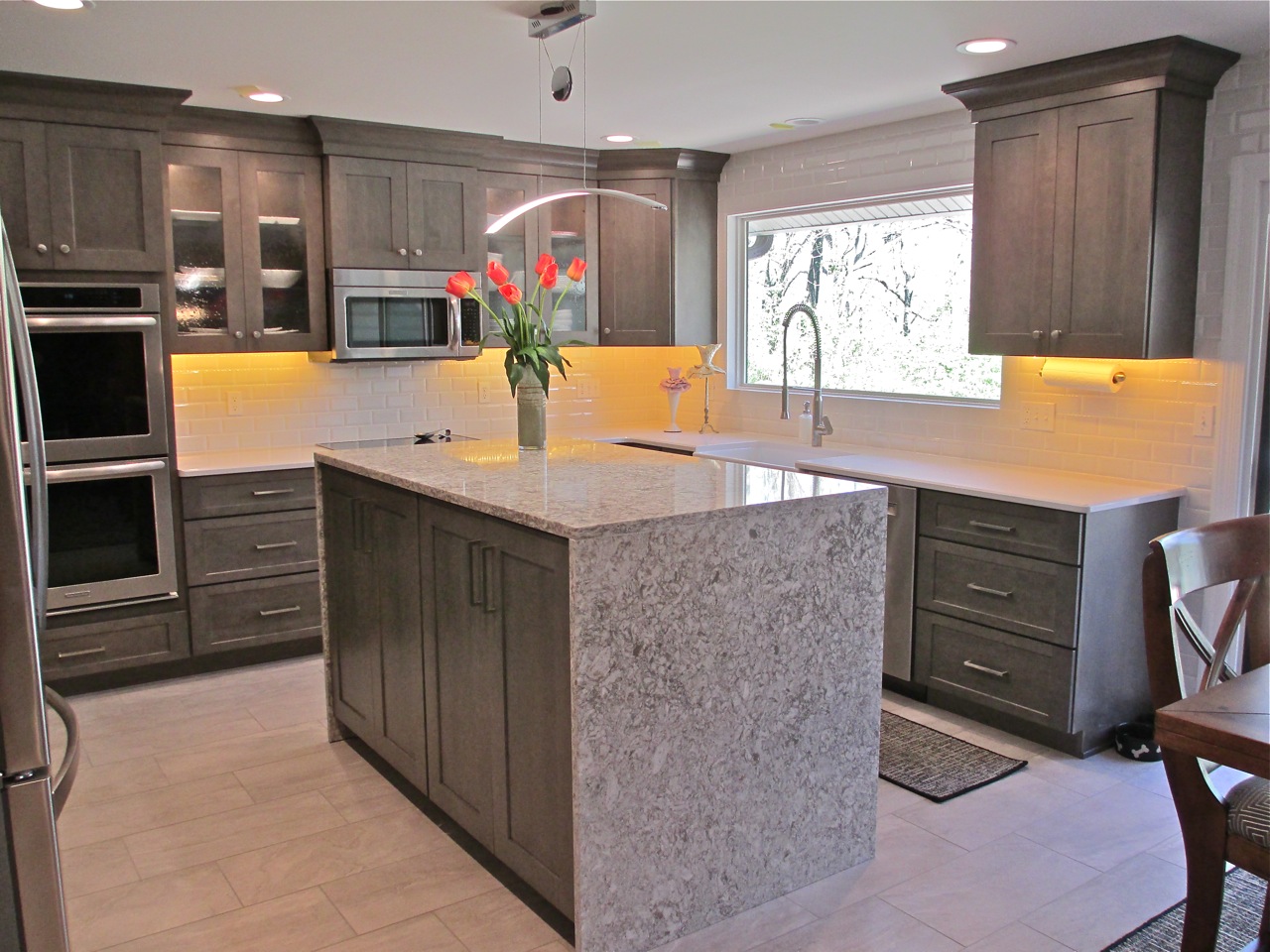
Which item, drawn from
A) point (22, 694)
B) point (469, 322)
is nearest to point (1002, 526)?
point (469, 322)

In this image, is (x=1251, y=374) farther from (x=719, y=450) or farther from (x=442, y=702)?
(x=442, y=702)

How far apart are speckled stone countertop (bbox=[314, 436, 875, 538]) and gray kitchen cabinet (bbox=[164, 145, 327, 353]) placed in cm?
128

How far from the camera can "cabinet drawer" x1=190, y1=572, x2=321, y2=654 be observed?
4.33 m

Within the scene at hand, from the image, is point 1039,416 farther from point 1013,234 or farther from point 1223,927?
point 1223,927

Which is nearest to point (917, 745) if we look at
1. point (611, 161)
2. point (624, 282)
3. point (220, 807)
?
point (220, 807)

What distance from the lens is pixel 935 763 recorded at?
11.3 ft

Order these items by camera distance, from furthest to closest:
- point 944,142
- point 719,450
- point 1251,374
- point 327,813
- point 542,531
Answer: point 719,450
point 944,142
point 1251,374
point 327,813
point 542,531

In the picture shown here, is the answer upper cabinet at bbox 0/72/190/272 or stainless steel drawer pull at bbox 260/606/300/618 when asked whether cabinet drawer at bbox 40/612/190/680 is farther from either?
upper cabinet at bbox 0/72/190/272

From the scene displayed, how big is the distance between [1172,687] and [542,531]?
1301 mm

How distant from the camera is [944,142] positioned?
14.6ft

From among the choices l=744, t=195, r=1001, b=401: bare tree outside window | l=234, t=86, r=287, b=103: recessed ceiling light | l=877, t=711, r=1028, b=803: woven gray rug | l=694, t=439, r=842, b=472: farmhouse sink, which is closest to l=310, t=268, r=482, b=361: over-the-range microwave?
l=234, t=86, r=287, b=103: recessed ceiling light

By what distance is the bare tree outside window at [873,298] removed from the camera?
4.55m

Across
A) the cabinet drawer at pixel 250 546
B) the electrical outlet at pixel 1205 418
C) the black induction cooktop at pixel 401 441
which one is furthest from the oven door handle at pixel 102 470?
the electrical outlet at pixel 1205 418

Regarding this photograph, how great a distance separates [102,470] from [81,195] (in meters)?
1.05
